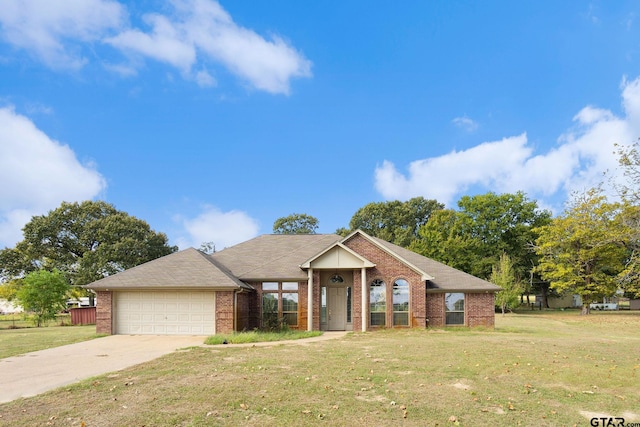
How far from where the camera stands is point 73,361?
13234 millimetres

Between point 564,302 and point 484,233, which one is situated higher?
point 484,233

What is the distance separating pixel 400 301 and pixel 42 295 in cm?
2388

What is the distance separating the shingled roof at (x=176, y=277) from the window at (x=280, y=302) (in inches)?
45.9

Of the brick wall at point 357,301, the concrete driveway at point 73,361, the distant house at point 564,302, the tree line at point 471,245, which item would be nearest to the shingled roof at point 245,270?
the brick wall at point 357,301

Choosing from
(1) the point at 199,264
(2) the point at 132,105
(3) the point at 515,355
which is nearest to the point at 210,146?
(2) the point at 132,105

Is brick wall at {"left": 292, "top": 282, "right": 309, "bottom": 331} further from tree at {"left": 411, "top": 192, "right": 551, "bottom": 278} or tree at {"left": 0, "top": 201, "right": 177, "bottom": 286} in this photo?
tree at {"left": 0, "top": 201, "right": 177, "bottom": 286}

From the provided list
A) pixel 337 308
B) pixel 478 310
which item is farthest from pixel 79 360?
pixel 478 310

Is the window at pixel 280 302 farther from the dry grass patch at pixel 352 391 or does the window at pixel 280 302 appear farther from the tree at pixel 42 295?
the tree at pixel 42 295

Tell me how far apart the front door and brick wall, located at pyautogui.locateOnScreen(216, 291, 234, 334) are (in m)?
5.19

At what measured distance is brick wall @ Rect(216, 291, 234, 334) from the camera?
21219 mm

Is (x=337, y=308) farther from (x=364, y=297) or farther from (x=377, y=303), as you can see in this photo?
A: (x=377, y=303)

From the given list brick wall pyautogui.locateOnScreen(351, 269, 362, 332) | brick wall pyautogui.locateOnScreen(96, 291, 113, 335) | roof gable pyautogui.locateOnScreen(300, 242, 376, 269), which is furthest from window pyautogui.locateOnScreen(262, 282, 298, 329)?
brick wall pyautogui.locateOnScreen(96, 291, 113, 335)

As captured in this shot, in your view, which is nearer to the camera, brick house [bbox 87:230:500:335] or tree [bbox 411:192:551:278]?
brick house [bbox 87:230:500:335]

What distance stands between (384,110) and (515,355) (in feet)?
46.1
